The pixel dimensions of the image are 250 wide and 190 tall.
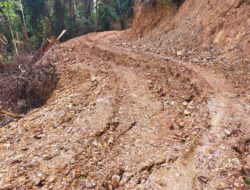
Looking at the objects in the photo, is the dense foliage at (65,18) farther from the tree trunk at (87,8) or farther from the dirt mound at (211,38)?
the dirt mound at (211,38)

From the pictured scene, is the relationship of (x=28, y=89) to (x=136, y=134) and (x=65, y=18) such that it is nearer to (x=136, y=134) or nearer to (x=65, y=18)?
(x=136, y=134)

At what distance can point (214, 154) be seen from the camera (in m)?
4.03

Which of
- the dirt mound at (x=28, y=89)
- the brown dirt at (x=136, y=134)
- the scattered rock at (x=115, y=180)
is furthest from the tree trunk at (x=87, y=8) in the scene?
the scattered rock at (x=115, y=180)

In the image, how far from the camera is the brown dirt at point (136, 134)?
382cm

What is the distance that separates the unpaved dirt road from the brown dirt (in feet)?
0.05

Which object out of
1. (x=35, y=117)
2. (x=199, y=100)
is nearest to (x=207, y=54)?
(x=199, y=100)

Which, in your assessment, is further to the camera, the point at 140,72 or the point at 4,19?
the point at 4,19

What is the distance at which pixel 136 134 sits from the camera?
4797 mm

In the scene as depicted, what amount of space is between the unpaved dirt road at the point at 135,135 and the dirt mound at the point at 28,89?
0.60 metres

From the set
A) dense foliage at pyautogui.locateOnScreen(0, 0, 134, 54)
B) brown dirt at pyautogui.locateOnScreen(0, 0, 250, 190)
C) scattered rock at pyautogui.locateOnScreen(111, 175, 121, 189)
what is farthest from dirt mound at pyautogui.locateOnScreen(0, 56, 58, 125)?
dense foliage at pyautogui.locateOnScreen(0, 0, 134, 54)

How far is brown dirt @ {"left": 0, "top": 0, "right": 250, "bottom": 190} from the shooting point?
3.82 metres

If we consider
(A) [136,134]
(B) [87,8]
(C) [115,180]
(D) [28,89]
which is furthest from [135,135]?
(B) [87,8]

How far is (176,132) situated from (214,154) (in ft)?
3.11

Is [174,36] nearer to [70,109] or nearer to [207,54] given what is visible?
[207,54]
